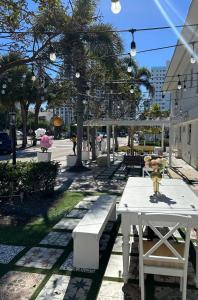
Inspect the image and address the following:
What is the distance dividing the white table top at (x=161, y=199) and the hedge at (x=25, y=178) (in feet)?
11.1

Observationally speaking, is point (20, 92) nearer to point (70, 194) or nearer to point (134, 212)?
point (70, 194)

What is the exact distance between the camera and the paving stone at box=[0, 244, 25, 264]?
5.00 meters

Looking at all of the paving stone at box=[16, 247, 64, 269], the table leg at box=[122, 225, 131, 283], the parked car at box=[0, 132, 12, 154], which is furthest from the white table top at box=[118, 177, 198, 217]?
the parked car at box=[0, 132, 12, 154]

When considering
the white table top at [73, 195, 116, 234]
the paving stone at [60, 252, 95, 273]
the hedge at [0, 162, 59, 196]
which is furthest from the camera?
the hedge at [0, 162, 59, 196]

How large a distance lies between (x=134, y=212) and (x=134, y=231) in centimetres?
223

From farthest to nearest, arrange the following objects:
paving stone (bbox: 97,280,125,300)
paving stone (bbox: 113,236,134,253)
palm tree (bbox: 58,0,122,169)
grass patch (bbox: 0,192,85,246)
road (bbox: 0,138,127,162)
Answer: road (bbox: 0,138,127,162), palm tree (bbox: 58,0,122,169), grass patch (bbox: 0,192,85,246), paving stone (bbox: 113,236,134,253), paving stone (bbox: 97,280,125,300)

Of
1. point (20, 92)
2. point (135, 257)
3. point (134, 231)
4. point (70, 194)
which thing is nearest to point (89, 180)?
point (70, 194)

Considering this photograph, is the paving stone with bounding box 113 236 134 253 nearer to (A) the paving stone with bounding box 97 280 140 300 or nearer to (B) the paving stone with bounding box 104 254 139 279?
(B) the paving stone with bounding box 104 254 139 279

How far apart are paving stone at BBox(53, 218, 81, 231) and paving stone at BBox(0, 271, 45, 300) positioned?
78.1 inches

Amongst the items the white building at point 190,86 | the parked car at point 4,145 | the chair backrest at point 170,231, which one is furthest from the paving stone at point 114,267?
the parked car at point 4,145

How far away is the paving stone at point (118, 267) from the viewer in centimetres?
453

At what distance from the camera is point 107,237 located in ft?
19.6

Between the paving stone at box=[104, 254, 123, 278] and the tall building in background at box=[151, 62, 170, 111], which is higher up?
the tall building in background at box=[151, 62, 170, 111]

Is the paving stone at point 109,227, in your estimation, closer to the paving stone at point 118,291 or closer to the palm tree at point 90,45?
the paving stone at point 118,291
